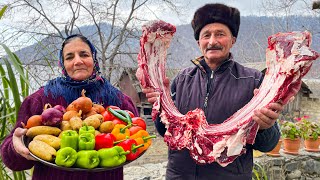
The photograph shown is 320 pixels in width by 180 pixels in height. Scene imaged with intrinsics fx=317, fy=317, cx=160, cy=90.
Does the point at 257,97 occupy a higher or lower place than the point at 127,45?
lower

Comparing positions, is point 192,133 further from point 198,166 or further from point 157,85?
point 157,85

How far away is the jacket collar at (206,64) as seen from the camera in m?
2.18

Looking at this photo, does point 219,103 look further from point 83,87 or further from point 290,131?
point 290,131

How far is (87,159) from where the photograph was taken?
5.26 feet

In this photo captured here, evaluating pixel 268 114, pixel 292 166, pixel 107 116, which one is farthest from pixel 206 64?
pixel 292 166

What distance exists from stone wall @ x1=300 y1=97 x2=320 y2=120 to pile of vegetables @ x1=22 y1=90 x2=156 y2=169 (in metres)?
16.6

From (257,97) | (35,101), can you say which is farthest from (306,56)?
(35,101)

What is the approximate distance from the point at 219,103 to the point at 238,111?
0.16m

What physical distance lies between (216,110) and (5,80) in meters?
1.46

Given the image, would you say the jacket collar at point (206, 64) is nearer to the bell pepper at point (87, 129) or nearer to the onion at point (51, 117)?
the bell pepper at point (87, 129)

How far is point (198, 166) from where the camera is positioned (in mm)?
2080

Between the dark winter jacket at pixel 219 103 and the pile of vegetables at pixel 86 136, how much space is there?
0.40 meters

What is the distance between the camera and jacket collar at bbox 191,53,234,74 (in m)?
2.18

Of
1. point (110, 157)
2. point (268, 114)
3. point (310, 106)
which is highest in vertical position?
point (268, 114)
